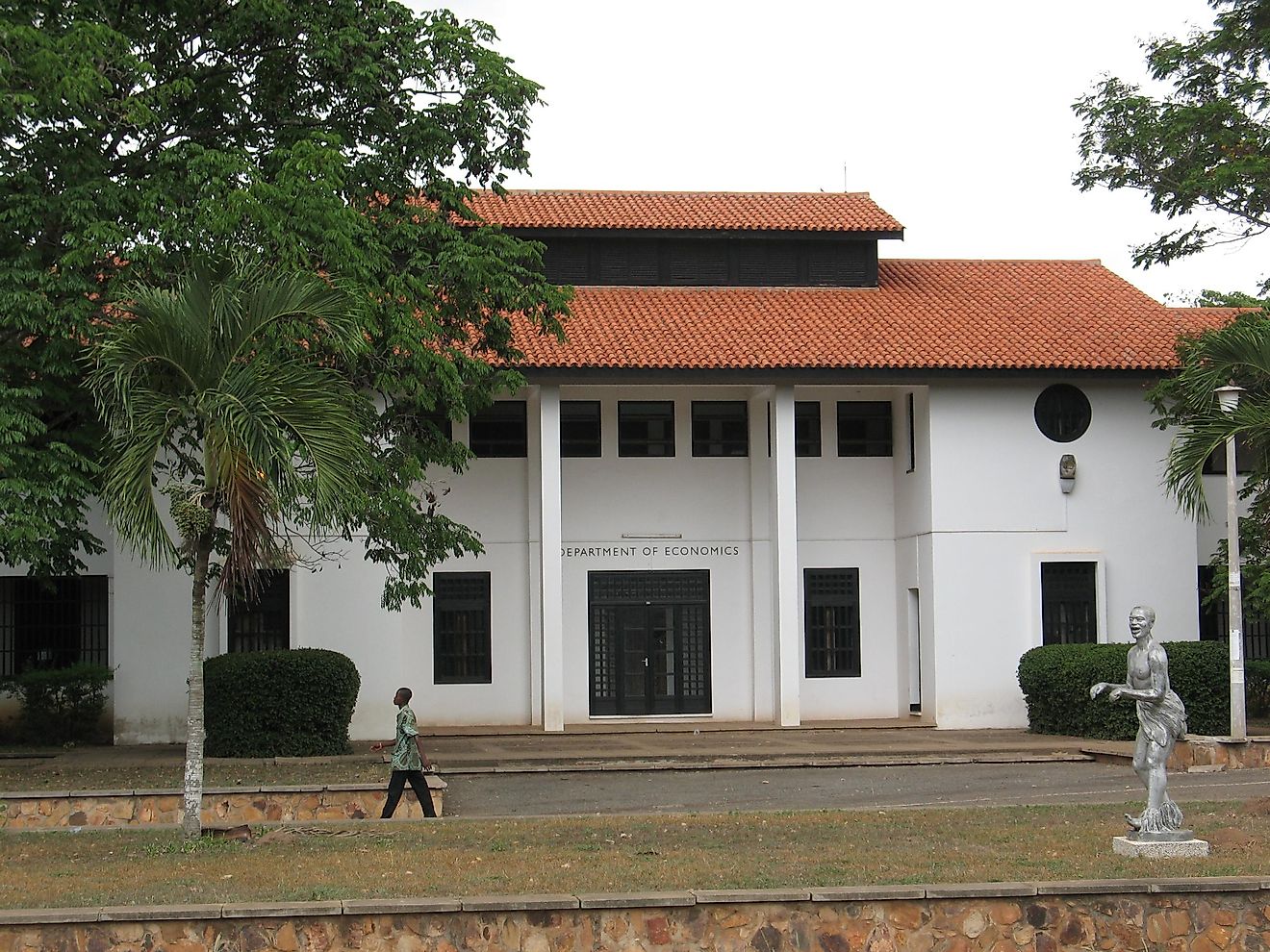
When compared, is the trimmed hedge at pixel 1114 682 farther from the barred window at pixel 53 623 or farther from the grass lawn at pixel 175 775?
the barred window at pixel 53 623

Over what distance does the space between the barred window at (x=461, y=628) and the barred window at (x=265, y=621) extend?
2.77 metres

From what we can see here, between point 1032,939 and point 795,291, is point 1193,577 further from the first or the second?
point 1032,939

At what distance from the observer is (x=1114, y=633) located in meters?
27.3

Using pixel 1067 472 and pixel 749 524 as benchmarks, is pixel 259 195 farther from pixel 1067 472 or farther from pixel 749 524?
pixel 1067 472

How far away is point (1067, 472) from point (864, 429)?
12.7 ft

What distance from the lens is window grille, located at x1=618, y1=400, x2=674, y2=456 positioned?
28.8 m

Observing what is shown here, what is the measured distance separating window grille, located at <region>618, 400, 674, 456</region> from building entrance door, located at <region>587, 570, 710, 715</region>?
7.37 feet

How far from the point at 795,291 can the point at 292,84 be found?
12449 millimetres

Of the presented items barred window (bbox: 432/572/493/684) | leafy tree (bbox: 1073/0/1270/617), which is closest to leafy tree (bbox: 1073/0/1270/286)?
leafy tree (bbox: 1073/0/1270/617)

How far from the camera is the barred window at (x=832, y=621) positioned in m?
28.7

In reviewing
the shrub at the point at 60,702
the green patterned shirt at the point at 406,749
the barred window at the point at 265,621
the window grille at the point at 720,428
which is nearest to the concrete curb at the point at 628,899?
the green patterned shirt at the point at 406,749

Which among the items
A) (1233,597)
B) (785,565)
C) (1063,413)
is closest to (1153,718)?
(1233,597)

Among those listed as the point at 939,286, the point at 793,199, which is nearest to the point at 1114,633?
the point at 939,286

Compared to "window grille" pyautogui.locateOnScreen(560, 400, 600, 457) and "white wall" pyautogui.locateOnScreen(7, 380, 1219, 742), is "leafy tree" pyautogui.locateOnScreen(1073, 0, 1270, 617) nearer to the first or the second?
"white wall" pyautogui.locateOnScreen(7, 380, 1219, 742)
